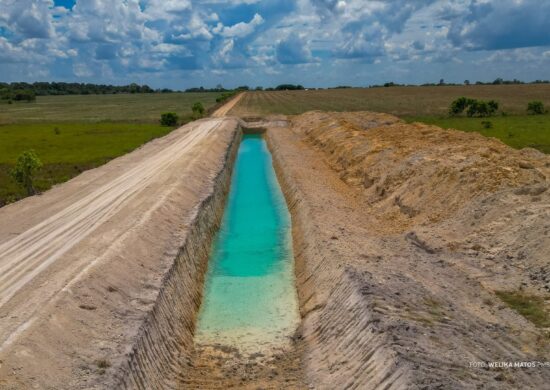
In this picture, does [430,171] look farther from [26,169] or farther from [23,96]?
[23,96]

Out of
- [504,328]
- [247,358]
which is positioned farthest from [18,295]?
[504,328]

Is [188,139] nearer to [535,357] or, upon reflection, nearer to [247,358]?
[247,358]

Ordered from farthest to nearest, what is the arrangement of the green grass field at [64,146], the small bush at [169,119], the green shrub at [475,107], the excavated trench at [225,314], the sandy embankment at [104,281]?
the small bush at [169,119]
the green shrub at [475,107]
the green grass field at [64,146]
the excavated trench at [225,314]
the sandy embankment at [104,281]

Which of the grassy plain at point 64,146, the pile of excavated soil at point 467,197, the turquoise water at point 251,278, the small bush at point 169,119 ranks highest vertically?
the pile of excavated soil at point 467,197

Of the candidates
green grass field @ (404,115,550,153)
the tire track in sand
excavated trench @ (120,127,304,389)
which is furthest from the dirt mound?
the tire track in sand

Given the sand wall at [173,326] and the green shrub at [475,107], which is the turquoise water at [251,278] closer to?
the sand wall at [173,326]

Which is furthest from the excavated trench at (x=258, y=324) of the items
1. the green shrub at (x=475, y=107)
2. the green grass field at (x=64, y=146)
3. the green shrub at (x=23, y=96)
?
the green shrub at (x=23, y=96)

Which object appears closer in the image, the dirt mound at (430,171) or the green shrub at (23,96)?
the dirt mound at (430,171)
